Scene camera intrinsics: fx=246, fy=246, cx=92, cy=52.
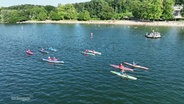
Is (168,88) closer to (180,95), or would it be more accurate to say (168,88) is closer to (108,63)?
(180,95)

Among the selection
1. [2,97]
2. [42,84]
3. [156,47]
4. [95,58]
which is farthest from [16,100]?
[156,47]

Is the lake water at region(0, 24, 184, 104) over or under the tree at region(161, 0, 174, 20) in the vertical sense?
under

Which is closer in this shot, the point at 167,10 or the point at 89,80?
the point at 89,80

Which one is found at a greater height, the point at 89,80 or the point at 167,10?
the point at 167,10

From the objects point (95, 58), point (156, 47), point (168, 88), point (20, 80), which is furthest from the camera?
point (156, 47)

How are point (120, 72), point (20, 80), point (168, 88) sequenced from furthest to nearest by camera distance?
point (120, 72)
point (20, 80)
point (168, 88)

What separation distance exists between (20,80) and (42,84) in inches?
246

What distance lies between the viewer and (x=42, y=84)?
173ft

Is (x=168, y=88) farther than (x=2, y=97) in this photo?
Yes

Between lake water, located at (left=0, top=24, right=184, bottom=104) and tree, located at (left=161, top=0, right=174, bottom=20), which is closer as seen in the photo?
lake water, located at (left=0, top=24, right=184, bottom=104)

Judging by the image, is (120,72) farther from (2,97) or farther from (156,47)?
(156,47)

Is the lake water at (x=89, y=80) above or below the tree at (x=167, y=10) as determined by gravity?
below

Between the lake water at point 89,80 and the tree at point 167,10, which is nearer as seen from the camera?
the lake water at point 89,80

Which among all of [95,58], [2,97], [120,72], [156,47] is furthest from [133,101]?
[156,47]
